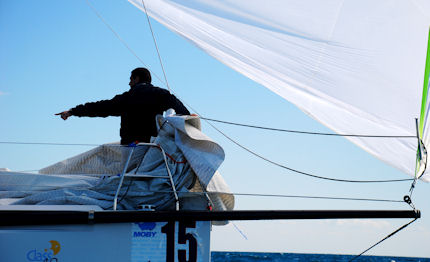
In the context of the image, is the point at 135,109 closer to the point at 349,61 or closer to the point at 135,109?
the point at 135,109

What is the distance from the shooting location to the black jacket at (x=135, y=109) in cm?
462

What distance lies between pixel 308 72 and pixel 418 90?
860 millimetres

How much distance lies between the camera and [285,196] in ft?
14.3

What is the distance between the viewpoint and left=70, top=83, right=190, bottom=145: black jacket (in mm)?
4625

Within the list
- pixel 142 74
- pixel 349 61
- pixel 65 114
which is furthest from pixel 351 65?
pixel 65 114

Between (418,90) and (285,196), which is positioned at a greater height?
(418,90)

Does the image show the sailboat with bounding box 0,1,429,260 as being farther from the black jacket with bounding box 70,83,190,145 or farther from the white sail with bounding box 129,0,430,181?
the black jacket with bounding box 70,83,190,145

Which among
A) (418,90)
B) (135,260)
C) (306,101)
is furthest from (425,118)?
(135,260)

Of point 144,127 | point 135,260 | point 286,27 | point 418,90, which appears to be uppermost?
point 286,27

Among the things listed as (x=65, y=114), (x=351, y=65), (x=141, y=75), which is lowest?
(x=65, y=114)

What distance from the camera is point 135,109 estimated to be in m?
4.63

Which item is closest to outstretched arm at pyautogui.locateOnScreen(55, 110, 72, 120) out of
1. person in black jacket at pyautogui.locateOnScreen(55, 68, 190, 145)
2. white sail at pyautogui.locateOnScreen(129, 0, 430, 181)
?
person in black jacket at pyautogui.locateOnScreen(55, 68, 190, 145)

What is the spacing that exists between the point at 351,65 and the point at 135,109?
1.72 m

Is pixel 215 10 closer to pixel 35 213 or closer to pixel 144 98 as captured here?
pixel 144 98
